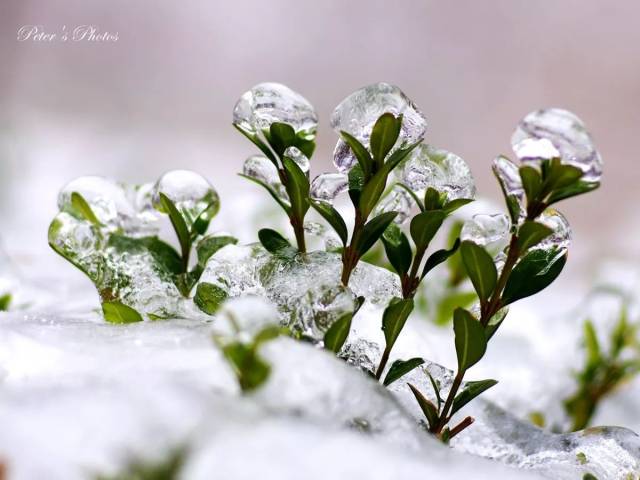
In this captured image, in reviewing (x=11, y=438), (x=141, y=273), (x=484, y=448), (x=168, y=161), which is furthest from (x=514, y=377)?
(x=168, y=161)

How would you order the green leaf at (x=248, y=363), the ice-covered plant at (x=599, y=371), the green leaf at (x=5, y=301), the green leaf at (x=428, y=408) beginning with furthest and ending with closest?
the ice-covered plant at (x=599, y=371) < the green leaf at (x=5, y=301) < the green leaf at (x=428, y=408) < the green leaf at (x=248, y=363)

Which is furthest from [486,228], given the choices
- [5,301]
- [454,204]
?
[5,301]

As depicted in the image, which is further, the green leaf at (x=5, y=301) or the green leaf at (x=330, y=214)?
the green leaf at (x=5, y=301)

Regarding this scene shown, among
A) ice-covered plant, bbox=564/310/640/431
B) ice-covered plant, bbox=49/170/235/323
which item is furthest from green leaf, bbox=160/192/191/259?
ice-covered plant, bbox=564/310/640/431

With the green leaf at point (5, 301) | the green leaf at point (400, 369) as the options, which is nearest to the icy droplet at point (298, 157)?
the green leaf at point (400, 369)

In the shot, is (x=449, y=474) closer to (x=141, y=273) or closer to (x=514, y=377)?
(x=141, y=273)

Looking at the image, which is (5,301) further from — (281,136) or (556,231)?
(556,231)

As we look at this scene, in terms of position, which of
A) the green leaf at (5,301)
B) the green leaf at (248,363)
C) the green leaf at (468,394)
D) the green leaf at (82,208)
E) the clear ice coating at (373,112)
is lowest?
the green leaf at (5,301)

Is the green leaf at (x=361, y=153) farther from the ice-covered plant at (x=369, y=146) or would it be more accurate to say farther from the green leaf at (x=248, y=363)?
the green leaf at (x=248, y=363)
